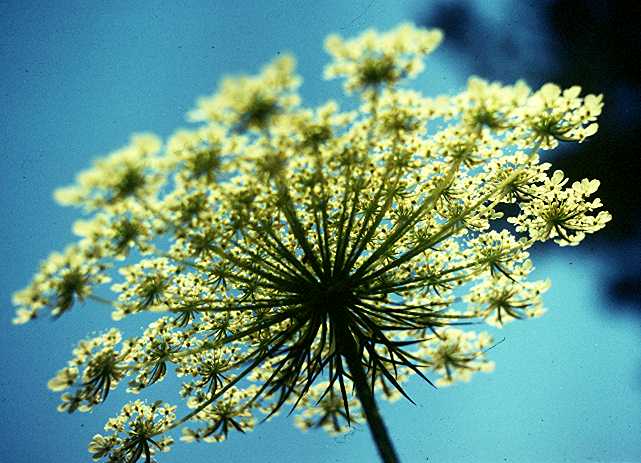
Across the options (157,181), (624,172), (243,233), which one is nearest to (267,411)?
(243,233)

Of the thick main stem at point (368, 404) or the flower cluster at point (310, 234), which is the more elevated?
the flower cluster at point (310, 234)

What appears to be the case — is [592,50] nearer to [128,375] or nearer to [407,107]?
[407,107]

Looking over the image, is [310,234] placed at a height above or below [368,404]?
above

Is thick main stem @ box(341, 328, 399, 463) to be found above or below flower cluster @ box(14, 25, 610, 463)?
below

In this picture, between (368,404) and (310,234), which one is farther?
(310,234)
